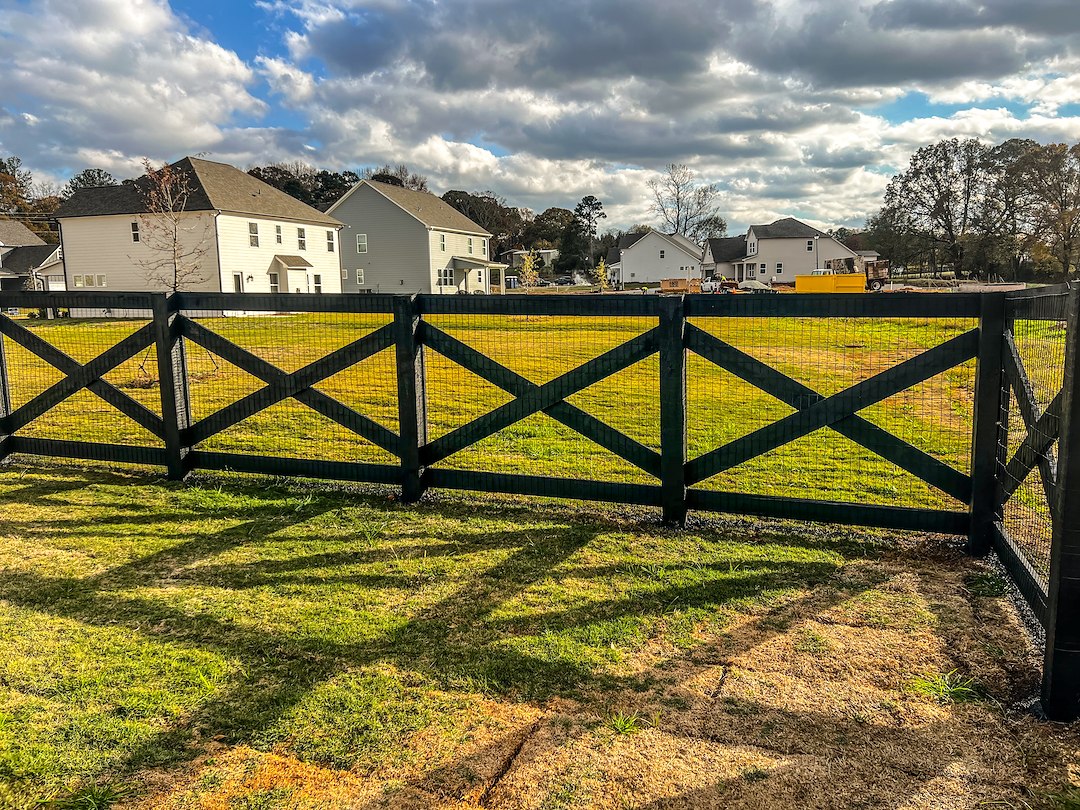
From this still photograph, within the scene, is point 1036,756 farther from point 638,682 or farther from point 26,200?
point 26,200

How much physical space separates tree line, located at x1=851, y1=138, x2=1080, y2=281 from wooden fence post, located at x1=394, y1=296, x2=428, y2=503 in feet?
178

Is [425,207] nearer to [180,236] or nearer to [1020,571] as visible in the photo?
[180,236]

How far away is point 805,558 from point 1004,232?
7307 cm

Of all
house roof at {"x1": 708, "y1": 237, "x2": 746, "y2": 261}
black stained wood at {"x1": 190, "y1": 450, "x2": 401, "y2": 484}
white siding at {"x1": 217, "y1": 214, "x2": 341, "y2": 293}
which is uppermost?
house roof at {"x1": 708, "y1": 237, "x2": 746, "y2": 261}

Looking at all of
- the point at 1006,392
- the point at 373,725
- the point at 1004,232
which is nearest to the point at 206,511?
the point at 373,725

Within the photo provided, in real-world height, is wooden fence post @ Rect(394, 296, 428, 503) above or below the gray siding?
below

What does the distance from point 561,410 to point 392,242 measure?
48.2m

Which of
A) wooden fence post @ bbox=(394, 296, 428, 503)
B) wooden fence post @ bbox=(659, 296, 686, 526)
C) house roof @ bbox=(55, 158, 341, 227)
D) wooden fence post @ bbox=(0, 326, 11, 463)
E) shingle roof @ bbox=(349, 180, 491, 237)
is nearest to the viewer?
wooden fence post @ bbox=(659, 296, 686, 526)

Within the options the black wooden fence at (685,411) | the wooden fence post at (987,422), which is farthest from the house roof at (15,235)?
the wooden fence post at (987,422)

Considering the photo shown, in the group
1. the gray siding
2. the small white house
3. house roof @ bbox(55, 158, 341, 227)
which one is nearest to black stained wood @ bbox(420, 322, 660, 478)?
house roof @ bbox(55, 158, 341, 227)

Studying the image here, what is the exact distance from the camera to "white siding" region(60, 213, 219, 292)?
3572 centimetres

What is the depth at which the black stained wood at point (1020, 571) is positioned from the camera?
347cm

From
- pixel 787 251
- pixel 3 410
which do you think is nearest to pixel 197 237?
pixel 3 410

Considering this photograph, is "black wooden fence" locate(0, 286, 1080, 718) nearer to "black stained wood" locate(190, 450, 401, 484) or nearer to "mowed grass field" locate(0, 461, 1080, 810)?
"black stained wood" locate(190, 450, 401, 484)
